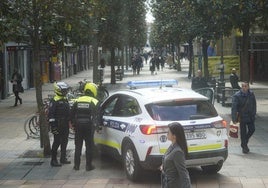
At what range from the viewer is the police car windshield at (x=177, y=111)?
9.07 m

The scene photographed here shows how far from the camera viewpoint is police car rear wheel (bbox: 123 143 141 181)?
9.12 metres

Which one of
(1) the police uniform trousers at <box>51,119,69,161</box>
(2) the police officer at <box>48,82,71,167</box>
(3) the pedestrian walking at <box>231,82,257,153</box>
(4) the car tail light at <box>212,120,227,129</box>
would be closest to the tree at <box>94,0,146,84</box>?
(3) the pedestrian walking at <box>231,82,257,153</box>

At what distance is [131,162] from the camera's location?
30.4ft

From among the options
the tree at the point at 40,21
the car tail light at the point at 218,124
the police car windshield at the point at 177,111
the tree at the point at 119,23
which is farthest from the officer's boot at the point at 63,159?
the tree at the point at 119,23

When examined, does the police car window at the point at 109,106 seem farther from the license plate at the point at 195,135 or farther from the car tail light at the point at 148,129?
the license plate at the point at 195,135

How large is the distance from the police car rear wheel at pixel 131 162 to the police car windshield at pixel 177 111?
735mm

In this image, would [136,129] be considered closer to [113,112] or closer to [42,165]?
[113,112]

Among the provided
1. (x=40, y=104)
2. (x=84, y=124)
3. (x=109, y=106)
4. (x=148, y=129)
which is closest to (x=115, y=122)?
(x=84, y=124)

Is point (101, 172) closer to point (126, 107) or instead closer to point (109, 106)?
point (126, 107)

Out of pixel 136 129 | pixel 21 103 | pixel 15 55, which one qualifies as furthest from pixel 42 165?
pixel 15 55

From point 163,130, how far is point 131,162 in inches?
35.8

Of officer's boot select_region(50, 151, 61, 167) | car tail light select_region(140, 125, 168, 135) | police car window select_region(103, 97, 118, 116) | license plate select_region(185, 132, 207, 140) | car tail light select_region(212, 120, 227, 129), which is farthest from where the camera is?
officer's boot select_region(50, 151, 61, 167)

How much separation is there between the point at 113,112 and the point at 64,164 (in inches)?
64.2

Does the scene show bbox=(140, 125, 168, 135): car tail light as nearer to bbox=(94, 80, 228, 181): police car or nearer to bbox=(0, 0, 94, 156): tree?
bbox=(94, 80, 228, 181): police car
